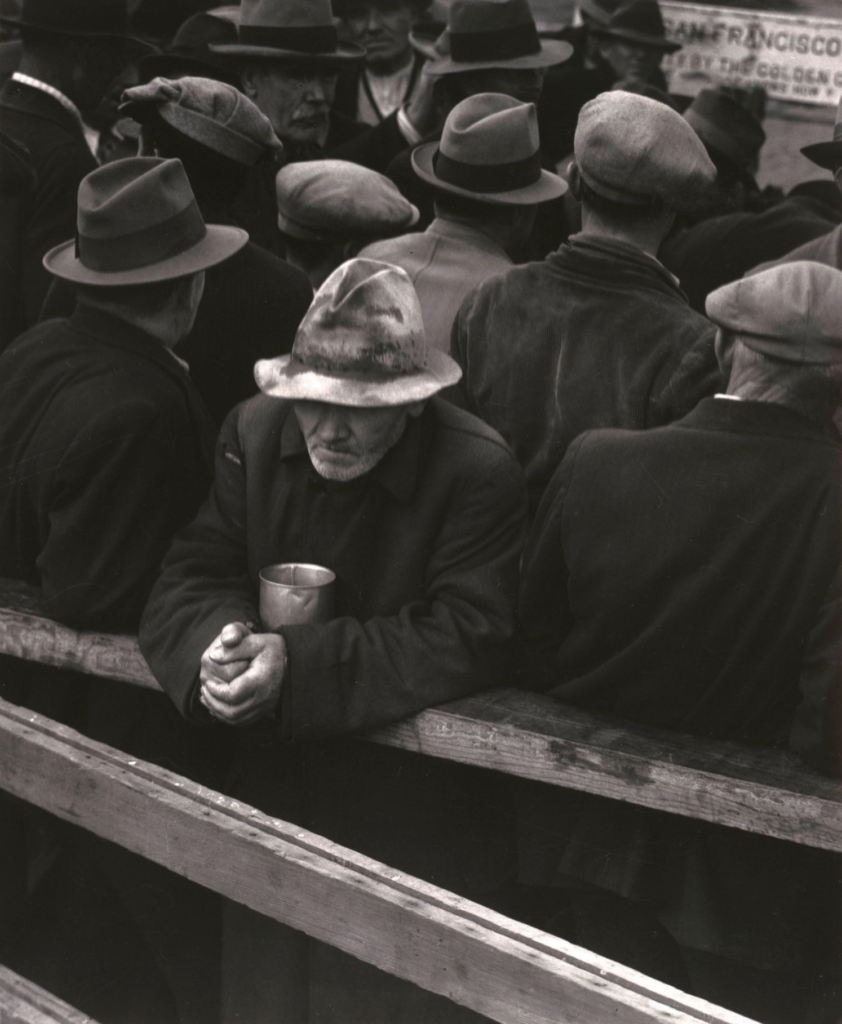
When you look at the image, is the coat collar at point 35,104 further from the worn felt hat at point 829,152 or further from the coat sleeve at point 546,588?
the coat sleeve at point 546,588

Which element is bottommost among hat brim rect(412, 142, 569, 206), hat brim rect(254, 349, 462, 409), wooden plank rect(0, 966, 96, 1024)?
wooden plank rect(0, 966, 96, 1024)

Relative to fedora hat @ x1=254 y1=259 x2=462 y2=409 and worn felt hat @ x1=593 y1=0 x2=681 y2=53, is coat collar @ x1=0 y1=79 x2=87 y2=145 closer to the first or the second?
fedora hat @ x1=254 y1=259 x2=462 y2=409

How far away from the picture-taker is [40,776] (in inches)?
128

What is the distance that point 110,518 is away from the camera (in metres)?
3.19

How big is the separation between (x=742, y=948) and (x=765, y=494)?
3.30ft

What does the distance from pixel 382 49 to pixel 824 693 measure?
5.98 meters

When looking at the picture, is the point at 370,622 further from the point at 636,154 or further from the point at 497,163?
the point at 497,163

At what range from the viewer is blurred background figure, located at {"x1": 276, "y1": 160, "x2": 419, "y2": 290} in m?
4.35

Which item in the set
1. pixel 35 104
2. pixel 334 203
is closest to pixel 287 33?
pixel 35 104

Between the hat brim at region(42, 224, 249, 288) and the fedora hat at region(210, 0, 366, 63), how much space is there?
231cm

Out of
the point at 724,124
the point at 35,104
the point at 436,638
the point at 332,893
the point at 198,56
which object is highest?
the point at 198,56

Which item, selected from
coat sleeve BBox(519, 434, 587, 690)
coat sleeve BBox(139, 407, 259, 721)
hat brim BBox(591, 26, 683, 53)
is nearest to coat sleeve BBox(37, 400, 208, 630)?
coat sleeve BBox(139, 407, 259, 721)

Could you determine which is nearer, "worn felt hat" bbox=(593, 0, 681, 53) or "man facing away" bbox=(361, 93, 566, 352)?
"man facing away" bbox=(361, 93, 566, 352)

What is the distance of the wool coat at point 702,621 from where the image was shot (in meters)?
2.67
